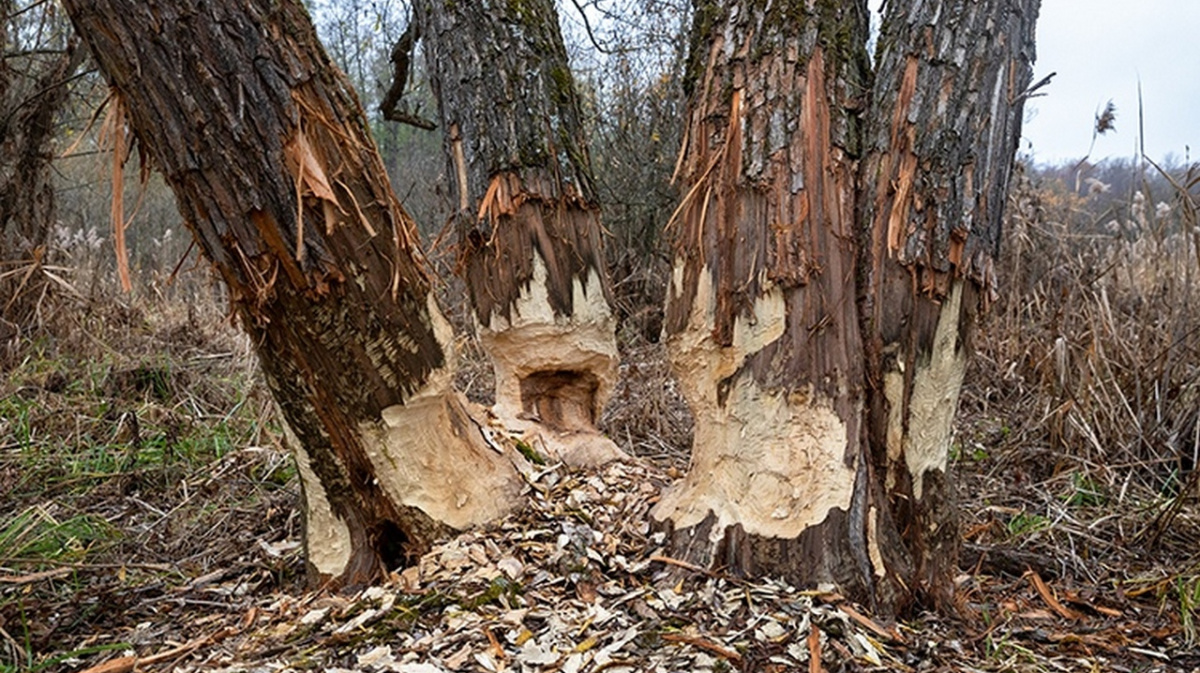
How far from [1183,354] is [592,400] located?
2317 mm

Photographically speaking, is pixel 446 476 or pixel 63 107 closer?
pixel 446 476

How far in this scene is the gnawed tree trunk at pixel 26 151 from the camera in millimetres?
4609

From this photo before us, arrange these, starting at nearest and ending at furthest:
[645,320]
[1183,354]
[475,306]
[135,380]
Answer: [475,306] → [1183,354] → [135,380] → [645,320]

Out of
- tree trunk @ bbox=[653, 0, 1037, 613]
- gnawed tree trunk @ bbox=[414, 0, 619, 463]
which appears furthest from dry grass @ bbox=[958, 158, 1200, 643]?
gnawed tree trunk @ bbox=[414, 0, 619, 463]

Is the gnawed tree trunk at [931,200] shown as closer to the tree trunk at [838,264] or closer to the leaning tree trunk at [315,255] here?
the tree trunk at [838,264]

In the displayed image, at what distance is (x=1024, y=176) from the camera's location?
15.6ft

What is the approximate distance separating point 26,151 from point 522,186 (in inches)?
163

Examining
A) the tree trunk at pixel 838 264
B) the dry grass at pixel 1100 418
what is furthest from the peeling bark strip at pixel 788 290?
the dry grass at pixel 1100 418

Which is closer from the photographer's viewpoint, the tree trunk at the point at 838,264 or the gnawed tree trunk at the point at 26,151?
the tree trunk at the point at 838,264

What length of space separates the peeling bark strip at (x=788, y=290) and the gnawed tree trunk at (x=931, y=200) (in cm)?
7

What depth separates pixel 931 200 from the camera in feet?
5.64

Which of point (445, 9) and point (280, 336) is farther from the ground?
point (445, 9)

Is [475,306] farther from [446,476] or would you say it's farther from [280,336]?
[280,336]

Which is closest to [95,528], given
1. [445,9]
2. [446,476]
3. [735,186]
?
[446,476]
